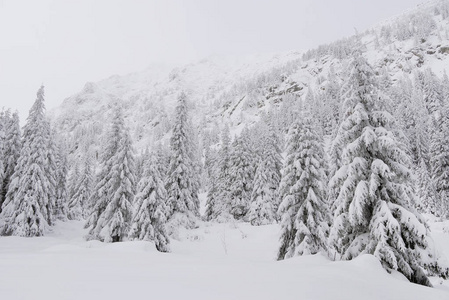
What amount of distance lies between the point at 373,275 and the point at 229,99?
589 feet

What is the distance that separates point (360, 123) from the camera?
43.4 feet

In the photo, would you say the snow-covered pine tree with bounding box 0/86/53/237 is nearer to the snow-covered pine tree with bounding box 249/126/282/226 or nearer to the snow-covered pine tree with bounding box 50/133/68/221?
the snow-covered pine tree with bounding box 50/133/68/221

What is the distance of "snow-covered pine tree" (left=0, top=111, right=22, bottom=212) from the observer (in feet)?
108

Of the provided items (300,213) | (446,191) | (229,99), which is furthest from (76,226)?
(229,99)

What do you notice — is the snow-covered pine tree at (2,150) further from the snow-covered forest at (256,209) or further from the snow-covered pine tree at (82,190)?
the snow-covered pine tree at (82,190)

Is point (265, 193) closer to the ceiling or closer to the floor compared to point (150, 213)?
closer to the floor

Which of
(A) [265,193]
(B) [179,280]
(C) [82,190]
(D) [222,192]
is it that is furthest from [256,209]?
(C) [82,190]

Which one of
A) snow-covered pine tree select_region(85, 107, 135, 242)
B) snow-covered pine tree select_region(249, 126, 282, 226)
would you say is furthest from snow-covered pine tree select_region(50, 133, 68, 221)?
snow-covered pine tree select_region(249, 126, 282, 226)

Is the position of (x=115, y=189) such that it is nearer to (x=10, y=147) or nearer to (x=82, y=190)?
(x=10, y=147)

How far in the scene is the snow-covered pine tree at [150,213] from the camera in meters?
22.8

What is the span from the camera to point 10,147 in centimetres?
3328

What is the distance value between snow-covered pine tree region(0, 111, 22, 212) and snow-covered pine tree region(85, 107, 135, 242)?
38.8 feet

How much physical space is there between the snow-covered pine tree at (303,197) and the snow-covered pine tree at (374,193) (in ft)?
18.7

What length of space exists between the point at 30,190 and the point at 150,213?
14472 millimetres
